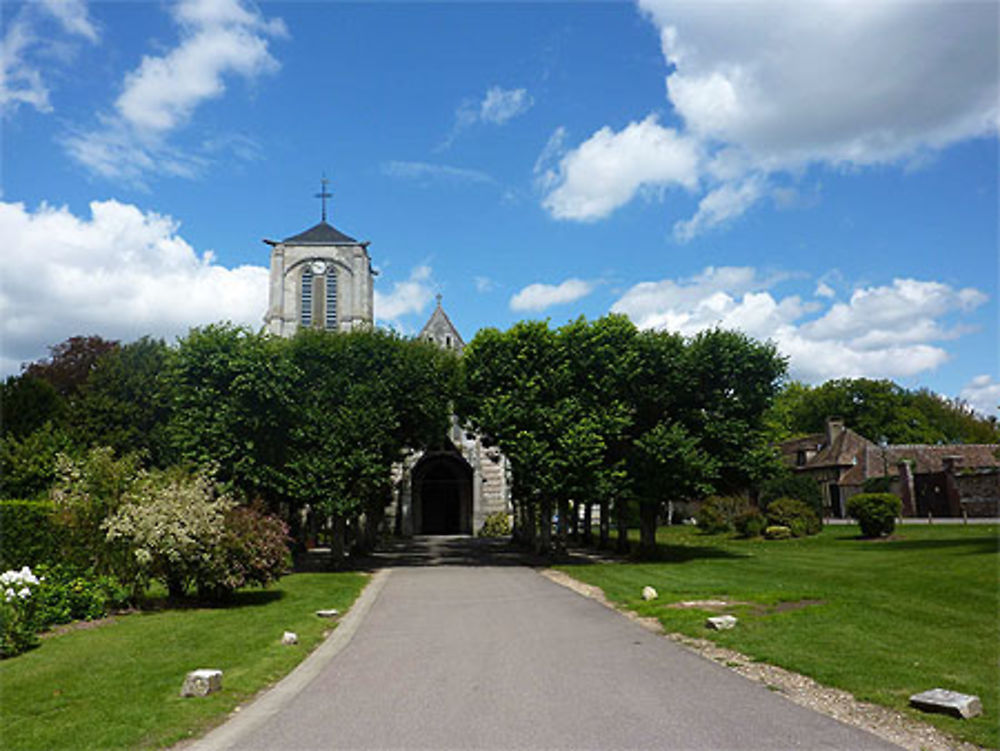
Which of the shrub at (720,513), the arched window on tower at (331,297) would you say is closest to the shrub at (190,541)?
the shrub at (720,513)

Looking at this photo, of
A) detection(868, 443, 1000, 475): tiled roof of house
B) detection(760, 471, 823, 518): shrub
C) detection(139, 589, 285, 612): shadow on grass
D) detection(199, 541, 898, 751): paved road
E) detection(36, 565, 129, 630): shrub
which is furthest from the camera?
detection(868, 443, 1000, 475): tiled roof of house

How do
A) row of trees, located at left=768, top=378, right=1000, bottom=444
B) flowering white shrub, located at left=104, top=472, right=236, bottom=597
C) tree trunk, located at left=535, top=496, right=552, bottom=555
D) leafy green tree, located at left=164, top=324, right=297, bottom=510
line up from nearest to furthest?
flowering white shrub, located at left=104, top=472, right=236, bottom=597 < leafy green tree, located at left=164, top=324, right=297, bottom=510 < tree trunk, located at left=535, top=496, right=552, bottom=555 < row of trees, located at left=768, top=378, right=1000, bottom=444

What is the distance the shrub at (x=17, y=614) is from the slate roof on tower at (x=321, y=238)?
48000mm

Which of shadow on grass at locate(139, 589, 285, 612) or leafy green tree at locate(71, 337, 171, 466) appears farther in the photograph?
leafy green tree at locate(71, 337, 171, 466)

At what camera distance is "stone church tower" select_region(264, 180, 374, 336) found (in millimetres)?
57375

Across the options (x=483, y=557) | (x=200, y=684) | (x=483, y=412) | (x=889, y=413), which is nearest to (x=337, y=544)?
(x=483, y=412)

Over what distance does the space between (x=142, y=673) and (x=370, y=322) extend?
46940mm

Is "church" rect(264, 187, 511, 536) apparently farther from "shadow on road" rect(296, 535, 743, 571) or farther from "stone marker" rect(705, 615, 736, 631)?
"stone marker" rect(705, 615, 736, 631)

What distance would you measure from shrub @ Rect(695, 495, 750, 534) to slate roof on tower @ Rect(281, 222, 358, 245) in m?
34.1

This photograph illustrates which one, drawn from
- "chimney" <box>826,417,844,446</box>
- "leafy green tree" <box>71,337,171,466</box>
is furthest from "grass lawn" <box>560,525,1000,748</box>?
"chimney" <box>826,417,844,446</box>

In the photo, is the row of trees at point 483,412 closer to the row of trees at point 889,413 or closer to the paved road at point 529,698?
the paved road at point 529,698

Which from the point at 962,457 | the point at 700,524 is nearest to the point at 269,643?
the point at 700,524

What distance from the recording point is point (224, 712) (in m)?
8.00

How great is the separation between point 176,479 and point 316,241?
43.9 m
